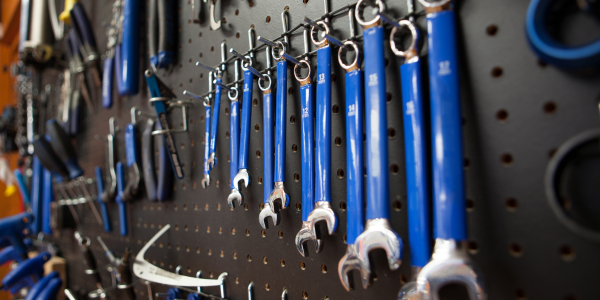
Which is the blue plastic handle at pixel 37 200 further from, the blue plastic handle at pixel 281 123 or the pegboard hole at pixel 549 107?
the pegboard hole at pixel 549 107

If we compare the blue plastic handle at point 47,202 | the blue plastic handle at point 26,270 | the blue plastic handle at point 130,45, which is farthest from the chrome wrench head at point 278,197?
the blue plastic handle at point 47,202

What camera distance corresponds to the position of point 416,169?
1.68 feet

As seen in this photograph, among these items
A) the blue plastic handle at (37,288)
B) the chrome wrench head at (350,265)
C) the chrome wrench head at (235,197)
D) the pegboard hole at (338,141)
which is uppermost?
the pegboard hole at (338,141)

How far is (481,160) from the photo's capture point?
513 millimetres

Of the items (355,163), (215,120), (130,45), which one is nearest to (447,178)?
(355,163)

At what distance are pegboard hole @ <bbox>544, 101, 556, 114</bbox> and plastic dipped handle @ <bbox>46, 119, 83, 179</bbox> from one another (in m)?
2.05

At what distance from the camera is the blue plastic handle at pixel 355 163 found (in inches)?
22.6

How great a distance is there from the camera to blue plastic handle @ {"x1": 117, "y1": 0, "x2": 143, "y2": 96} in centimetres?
137

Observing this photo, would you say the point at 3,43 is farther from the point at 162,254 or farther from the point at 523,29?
the point at 523,29

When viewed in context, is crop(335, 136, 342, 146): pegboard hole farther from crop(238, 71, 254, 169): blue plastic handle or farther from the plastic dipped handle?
the plastic dipped handle

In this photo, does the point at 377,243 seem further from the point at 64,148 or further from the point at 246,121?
the point at 64,148

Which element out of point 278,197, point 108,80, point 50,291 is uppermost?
point 108,80

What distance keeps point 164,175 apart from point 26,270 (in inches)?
48.2

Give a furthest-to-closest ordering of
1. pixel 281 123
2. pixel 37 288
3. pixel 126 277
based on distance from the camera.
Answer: pixel 37 288
pixel 126 277
pixel 281 123
